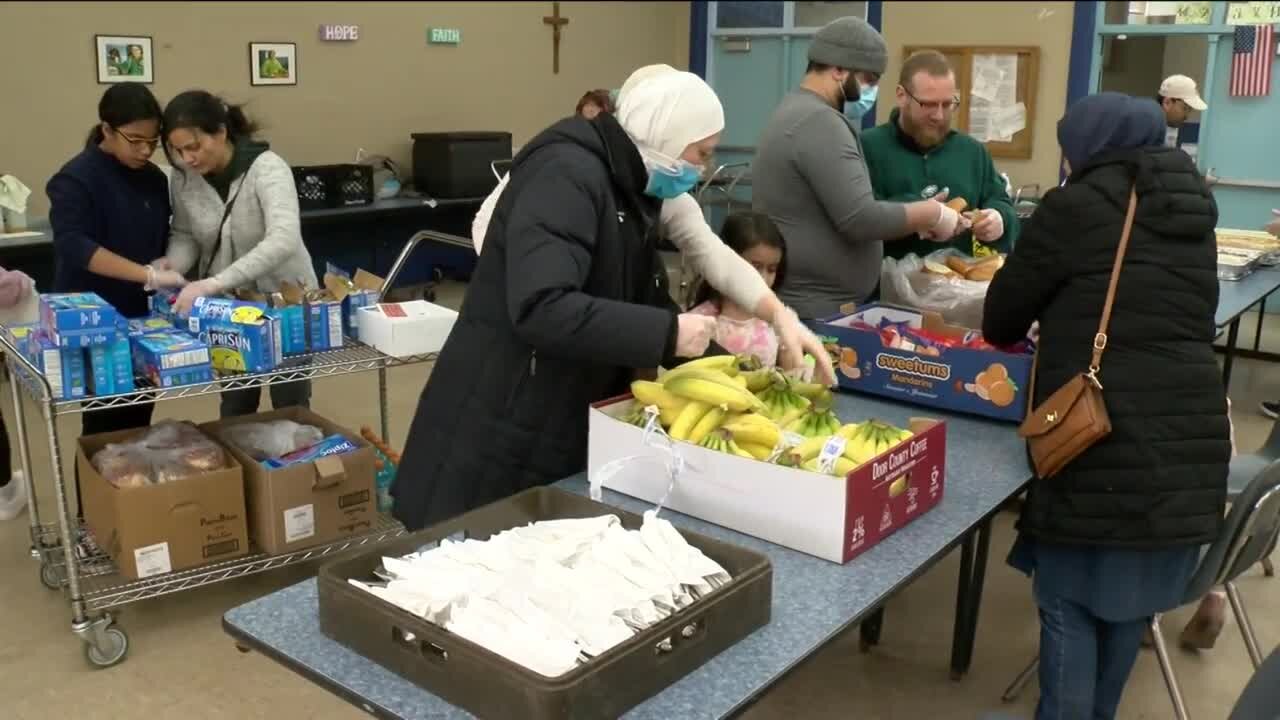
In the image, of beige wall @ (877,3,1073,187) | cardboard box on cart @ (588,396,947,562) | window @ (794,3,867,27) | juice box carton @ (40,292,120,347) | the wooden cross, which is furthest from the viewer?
window @ (794,3,867,27)

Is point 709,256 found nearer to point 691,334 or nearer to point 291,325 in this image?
point 691,334

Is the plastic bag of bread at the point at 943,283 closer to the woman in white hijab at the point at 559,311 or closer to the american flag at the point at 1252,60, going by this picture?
the woman in white hijab at the point at 559,311

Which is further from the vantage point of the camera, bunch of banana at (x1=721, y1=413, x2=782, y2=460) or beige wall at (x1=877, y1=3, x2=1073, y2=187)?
beige wall at (x1=877, y1=3, x2=1073, y2=187)

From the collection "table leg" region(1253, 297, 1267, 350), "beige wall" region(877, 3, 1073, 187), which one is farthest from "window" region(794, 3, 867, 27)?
"table leg" region(1253, 297, 1267, 350)

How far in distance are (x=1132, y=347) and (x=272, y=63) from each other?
5.62 meters

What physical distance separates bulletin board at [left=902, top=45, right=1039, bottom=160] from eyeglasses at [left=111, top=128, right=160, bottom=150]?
5553 millimetres

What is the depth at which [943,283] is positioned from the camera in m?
2.95

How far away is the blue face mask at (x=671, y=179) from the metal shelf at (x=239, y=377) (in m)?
1.25

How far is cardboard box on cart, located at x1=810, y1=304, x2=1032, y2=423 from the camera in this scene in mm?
2232

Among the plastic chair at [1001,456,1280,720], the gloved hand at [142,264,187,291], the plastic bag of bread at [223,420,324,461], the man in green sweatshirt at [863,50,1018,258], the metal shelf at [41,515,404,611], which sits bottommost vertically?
the metal shelf at [41,515,404,611]

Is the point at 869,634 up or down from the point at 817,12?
down

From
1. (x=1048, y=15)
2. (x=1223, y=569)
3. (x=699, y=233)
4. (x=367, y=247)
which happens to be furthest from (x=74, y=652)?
(x=1048, y=15)

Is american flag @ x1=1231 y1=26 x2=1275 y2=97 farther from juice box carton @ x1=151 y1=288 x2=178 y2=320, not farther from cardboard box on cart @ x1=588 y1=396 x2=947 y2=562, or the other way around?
juice box carton @ x1=151 y1=288 x2=178 y2=320

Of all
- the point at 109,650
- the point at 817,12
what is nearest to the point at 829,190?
the point at 109,650
